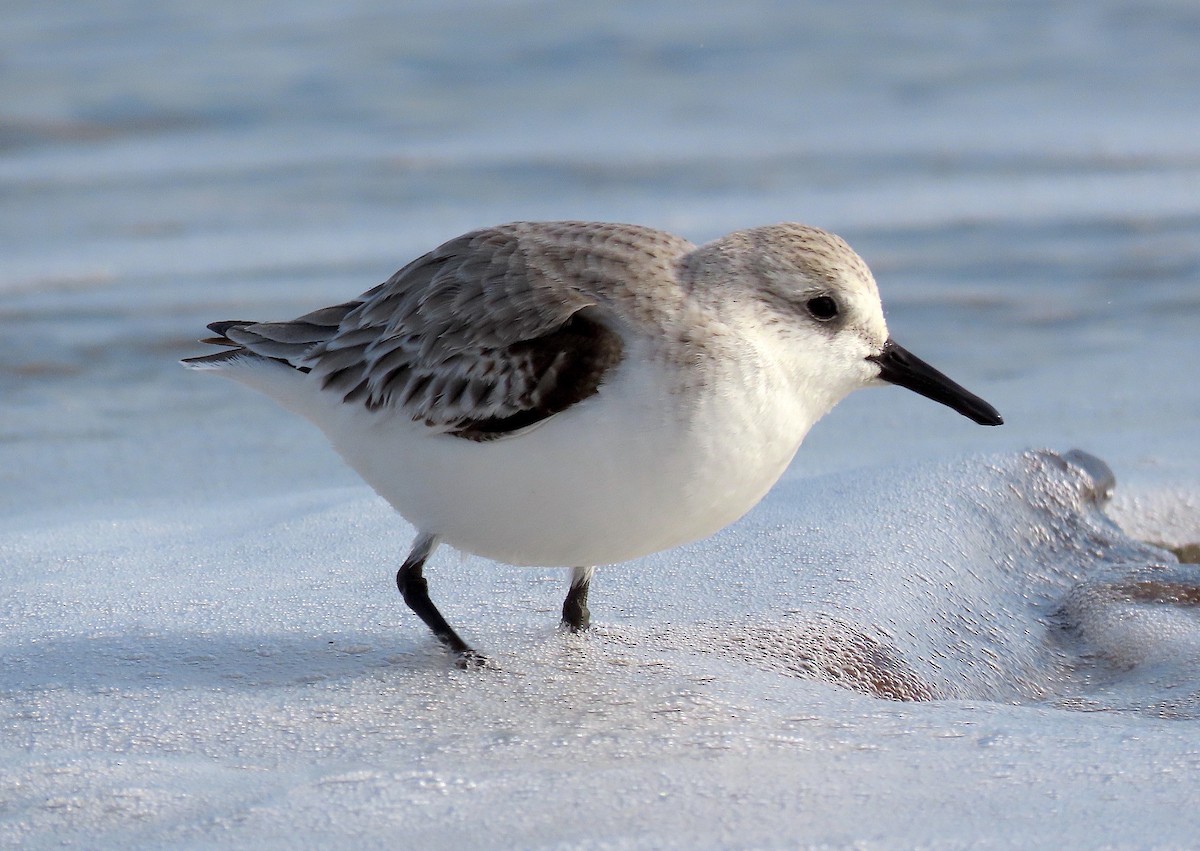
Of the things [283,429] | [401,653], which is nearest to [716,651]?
[401,653]

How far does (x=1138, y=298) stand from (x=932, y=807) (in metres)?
5.72

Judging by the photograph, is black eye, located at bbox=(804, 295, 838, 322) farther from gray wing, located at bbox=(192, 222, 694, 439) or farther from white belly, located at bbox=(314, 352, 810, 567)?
gray wing, located at bbox=(192, 222, 694, 439)

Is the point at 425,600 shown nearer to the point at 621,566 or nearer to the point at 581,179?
the point at 621,566

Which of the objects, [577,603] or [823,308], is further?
[577,603]

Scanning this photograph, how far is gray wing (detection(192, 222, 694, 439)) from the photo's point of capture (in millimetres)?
3516

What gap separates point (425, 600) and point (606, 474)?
763 mm

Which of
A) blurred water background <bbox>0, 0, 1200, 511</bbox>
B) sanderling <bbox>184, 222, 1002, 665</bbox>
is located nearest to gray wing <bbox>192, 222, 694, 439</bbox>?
sanderling <bbox>184, 222, 1002, 665</bbox>

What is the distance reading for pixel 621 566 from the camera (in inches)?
185

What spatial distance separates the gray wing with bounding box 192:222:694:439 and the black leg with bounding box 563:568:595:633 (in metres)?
0.56

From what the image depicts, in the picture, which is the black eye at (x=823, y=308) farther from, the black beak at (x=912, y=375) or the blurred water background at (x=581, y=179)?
the blurred water background at (x=581, y=179)

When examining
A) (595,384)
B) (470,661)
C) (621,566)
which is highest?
(595,384)

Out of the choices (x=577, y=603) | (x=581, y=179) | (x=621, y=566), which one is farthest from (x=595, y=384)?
(x=581, y=179)

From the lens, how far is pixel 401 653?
394cm

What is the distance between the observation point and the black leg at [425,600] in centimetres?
386
